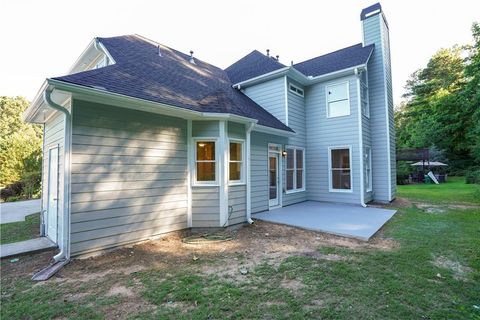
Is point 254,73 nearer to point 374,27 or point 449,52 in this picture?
point 374,27

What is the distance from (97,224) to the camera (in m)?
4.38

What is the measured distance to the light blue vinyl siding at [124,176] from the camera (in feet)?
13.9

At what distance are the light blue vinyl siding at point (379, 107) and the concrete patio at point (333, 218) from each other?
6.84 feet

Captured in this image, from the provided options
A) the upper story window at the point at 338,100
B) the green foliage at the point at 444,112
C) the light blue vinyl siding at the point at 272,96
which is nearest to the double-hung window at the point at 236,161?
the light blue vinyl siding at the point at 272,96

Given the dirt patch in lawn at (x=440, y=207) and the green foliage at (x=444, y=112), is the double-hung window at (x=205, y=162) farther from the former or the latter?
the green foliage at (x=444, y=112)

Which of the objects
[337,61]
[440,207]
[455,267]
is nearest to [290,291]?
[455,267]

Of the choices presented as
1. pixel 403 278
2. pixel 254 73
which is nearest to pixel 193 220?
pixel 403 278

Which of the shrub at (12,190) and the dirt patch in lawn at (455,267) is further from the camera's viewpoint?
the shrub at (12,190)

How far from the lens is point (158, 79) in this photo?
254 inches

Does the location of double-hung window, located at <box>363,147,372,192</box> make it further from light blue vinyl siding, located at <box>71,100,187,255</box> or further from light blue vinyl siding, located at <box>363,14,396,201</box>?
light blue vinyl siding, located at <box>71,100,187,255</box>

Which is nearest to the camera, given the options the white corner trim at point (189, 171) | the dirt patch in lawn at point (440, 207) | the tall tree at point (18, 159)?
the white corner trim at point (189, 171)

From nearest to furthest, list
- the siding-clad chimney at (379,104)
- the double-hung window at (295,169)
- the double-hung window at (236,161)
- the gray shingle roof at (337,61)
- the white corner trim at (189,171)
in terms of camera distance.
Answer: the white corner trim at (189,171) < the double-hung window at (236,161) < the double-hung window at (295,169) < the gray shingle roof at (337,61) < the siding-clad chimney at (379,104)

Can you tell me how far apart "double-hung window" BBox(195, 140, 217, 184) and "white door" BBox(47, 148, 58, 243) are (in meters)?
2.97

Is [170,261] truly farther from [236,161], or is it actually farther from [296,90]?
[296,90]
